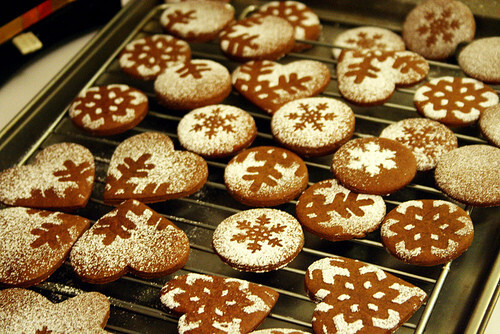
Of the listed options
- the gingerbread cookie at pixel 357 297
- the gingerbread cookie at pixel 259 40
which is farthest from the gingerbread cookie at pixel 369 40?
the gingerbread cookie at pixel 357 297

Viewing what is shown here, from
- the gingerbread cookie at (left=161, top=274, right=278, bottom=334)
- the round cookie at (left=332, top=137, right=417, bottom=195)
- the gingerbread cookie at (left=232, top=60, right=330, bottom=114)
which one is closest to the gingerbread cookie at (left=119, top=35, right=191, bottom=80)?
the gingerbread cookie at (left=232, top=60, right=330, bottom=114)

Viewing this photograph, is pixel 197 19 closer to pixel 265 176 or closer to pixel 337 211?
pixel 265 176

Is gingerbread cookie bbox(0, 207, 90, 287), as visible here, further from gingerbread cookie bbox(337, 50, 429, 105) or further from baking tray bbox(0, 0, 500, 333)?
gingerbread cookie bbox(337, 50, 429, 105)

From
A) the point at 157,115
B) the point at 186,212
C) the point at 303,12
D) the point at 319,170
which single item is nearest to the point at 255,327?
the point at 186,212

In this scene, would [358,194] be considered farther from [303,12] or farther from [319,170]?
[303,12]

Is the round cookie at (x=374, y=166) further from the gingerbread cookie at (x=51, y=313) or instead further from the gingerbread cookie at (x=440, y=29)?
the gingerbread cookie at (x=51, y=313)
